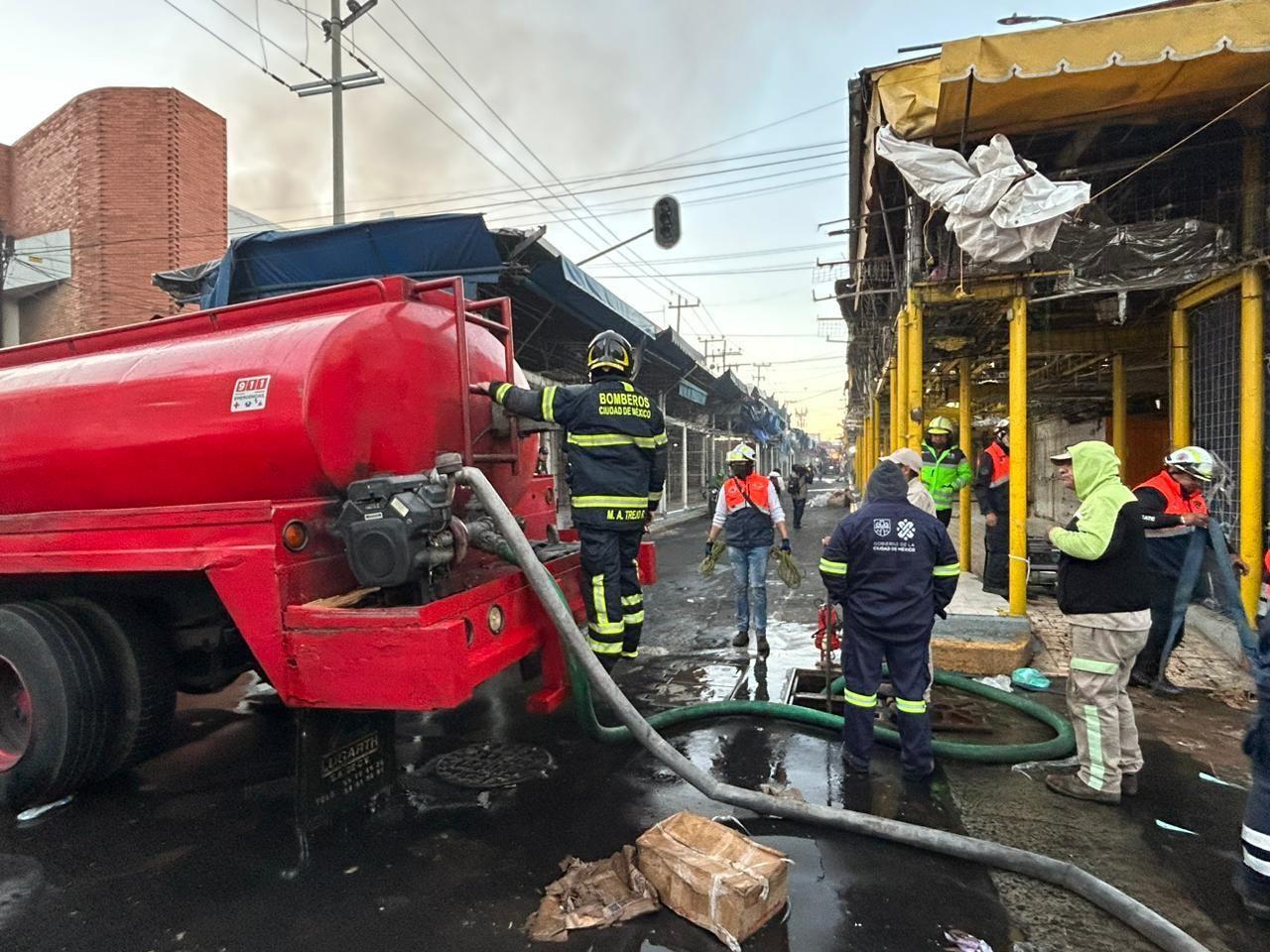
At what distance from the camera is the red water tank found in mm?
3000

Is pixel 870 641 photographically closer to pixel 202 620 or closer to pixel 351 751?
pixel 351 751

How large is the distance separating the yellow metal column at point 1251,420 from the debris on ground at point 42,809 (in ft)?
25.4

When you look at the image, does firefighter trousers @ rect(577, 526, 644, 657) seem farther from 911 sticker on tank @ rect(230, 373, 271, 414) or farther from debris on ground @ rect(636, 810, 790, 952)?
911 sticker on tank @ rect(230, 373, 271, 414)

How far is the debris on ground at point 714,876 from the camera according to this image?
7.95 feet

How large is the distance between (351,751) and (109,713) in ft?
4.10

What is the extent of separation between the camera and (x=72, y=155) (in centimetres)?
1465

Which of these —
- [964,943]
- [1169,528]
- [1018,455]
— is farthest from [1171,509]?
[964,943]

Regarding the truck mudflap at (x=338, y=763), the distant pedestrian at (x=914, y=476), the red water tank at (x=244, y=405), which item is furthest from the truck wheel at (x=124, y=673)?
the distant pedestrian at (x=914, y=476)

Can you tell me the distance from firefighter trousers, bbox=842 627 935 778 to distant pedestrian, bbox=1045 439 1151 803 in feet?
2.15

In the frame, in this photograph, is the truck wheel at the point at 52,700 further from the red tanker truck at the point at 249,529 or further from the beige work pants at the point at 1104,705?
the beige work pants at the point at 1104,705

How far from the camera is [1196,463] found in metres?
4.64

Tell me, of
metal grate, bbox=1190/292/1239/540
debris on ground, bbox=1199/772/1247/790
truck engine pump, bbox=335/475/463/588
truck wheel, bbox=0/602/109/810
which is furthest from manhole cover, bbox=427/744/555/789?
metal grate, bbox=1190/292/1239/540

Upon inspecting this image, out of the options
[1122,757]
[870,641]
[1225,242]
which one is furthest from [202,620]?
[1225,242]

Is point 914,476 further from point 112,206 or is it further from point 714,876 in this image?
point 112,206
